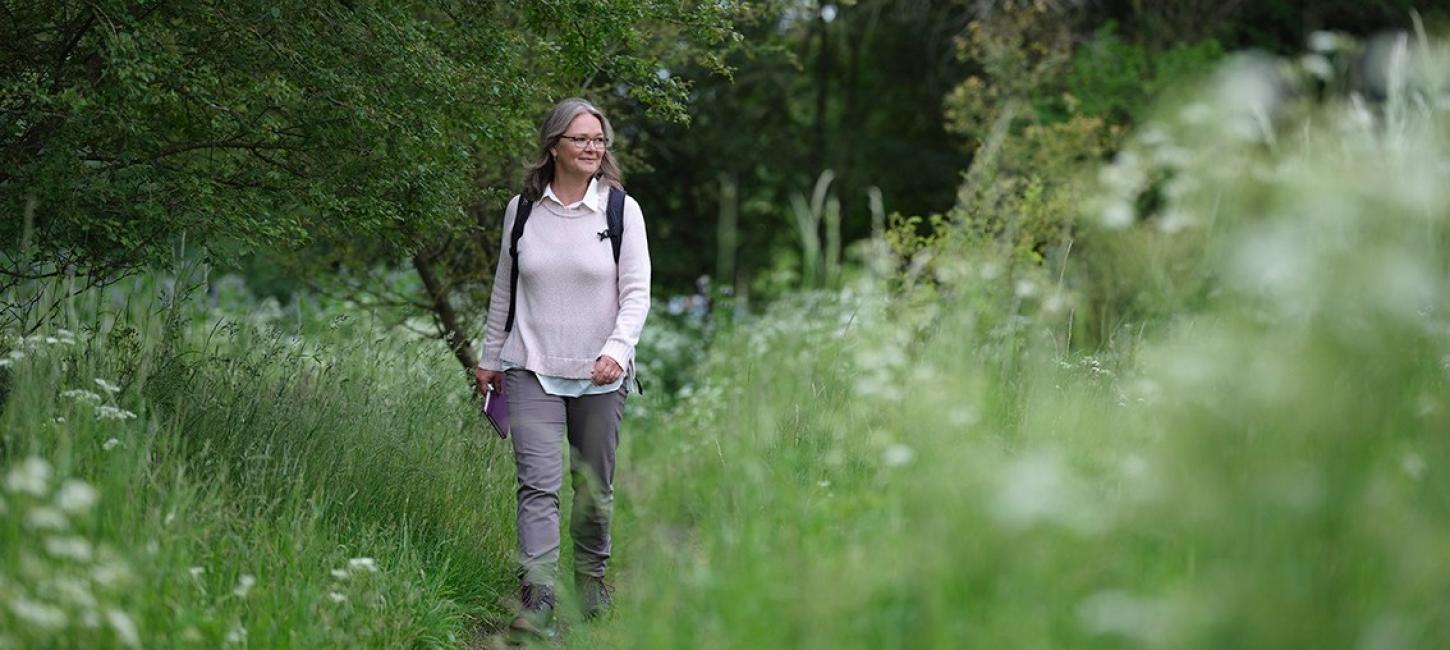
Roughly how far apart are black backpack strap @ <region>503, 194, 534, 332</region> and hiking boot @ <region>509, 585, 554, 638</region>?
1075mm

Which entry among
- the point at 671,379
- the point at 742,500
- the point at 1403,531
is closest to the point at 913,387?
the point at 742,500

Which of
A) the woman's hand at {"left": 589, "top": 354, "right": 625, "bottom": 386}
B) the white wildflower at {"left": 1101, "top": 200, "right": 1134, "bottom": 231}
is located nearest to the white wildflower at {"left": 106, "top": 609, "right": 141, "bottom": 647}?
the woman's hand at {"left": 589, "top": 354, "right": 625, "bottom": 386}

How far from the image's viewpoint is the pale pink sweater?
18.8 feet

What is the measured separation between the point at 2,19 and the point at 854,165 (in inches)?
791

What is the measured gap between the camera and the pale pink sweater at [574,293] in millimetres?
5738

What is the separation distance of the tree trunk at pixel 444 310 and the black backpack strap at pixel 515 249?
3395 millimetres

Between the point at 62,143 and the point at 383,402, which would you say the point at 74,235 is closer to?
the point at 62,143

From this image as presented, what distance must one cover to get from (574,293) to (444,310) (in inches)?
171

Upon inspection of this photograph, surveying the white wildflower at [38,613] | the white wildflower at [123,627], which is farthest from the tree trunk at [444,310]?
the white wildflower at [38,613]

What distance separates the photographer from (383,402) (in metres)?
7.05

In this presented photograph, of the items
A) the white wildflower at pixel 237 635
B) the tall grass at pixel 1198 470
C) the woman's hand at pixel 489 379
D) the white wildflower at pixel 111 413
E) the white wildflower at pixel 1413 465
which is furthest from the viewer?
the woman's hand at pixel 489 379

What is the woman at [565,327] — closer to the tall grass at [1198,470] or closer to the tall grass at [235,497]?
the tall grass at [235,497]

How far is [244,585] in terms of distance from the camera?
4.39m

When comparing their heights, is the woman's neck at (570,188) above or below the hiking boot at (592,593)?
above
